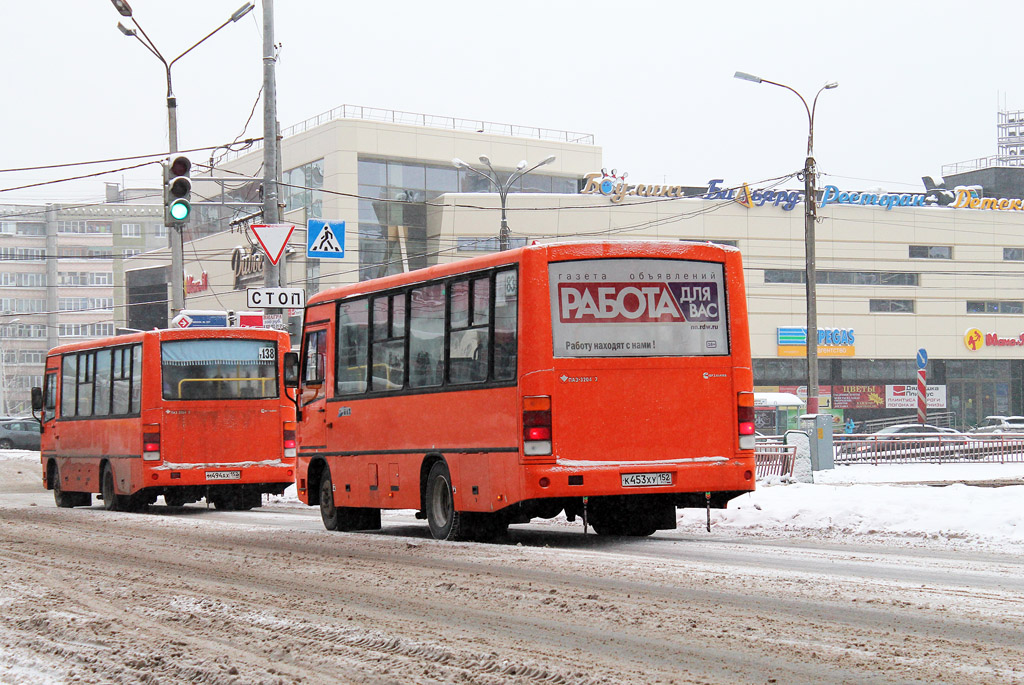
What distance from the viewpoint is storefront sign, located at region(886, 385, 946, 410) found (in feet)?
238

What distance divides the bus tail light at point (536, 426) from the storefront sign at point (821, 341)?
59821mm

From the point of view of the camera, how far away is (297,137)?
230ft

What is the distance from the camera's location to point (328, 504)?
54.8 ft

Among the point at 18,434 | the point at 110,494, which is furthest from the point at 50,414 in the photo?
the point at 18,434

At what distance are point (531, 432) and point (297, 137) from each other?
60095 millimetres

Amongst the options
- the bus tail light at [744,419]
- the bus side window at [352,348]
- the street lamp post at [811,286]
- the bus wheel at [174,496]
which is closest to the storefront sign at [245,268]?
the street lamp post at [811,286]

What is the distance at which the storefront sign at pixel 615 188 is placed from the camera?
67688 mm

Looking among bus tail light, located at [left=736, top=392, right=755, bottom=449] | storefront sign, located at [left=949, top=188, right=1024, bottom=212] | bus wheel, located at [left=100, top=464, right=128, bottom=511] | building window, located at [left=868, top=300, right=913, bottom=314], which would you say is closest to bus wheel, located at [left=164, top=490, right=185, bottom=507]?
bus wheel, located at [left=100, top=464, right=128, bottom=511]

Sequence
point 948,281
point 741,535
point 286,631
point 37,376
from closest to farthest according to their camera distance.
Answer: point 286,631
point 741,535
point 948,281
point 37,376

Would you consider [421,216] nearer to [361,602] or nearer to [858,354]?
[858,354]

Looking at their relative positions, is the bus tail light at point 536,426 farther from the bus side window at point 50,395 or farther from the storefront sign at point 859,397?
the storefront sign at point 859,397

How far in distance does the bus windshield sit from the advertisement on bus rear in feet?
33.5

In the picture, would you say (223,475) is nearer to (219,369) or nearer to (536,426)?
(219,369)

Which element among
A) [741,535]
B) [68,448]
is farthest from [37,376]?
[741,535]
